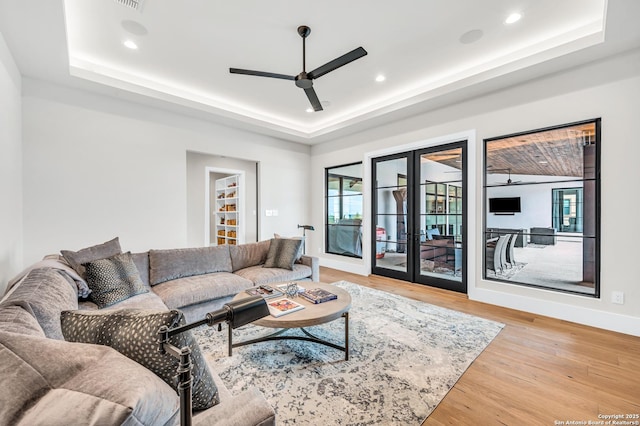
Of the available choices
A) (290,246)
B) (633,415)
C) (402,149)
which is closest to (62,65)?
(290,246)

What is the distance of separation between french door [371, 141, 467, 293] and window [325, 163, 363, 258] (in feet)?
1.53

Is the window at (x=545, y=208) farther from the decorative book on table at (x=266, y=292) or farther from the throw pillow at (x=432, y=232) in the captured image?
the decorative book on table at (x=266, y=292)

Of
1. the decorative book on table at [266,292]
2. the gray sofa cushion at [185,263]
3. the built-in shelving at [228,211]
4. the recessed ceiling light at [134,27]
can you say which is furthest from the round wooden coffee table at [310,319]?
the built-in shelving at [228,211]

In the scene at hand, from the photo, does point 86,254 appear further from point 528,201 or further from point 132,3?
point 528,201

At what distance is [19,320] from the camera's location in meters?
1.13

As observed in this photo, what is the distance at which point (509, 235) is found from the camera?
3.75 metres

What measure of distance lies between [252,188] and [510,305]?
18.3 feet

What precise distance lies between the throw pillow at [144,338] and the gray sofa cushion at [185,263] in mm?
2213

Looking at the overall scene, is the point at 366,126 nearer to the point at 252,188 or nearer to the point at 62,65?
the point at 252,188

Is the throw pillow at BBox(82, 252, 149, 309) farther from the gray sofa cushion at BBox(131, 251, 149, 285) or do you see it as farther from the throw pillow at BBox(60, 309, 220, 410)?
the throw pillow at BBox(60, 309, 220, 410)

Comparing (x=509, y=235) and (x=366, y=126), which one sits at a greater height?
(x=366, y=126)

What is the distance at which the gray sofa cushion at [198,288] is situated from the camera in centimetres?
278

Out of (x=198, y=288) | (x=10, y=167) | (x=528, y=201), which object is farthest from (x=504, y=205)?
(x=10, y=167)

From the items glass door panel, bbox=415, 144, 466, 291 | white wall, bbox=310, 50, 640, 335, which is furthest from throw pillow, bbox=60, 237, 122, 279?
white wall, bbox=310, 50, 640, 335
